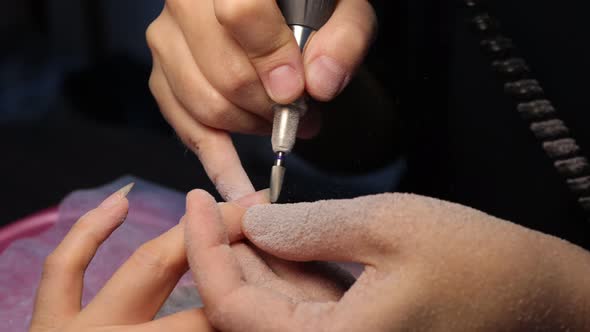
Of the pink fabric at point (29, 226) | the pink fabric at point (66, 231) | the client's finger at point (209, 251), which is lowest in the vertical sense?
the pink fabric at point (29, 226)

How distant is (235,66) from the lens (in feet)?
1.84

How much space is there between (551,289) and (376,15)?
13.2 inches

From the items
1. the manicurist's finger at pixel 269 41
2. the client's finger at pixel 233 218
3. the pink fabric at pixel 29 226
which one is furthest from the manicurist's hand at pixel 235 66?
the pink fabric at pixel 29 226

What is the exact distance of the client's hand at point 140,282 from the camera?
0.40 m

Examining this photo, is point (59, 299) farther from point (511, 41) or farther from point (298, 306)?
point (511, 41)

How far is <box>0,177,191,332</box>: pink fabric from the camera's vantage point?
64cm

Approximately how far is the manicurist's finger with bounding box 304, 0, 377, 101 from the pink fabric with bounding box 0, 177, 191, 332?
230mm

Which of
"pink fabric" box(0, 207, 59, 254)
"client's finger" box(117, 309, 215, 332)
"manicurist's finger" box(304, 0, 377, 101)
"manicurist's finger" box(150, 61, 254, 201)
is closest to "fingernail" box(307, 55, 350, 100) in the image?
"manicurist's finger" box(304, 0, 377, 101)

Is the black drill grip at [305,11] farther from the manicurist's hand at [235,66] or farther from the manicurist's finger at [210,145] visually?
the manicurist's finger at [210,145]

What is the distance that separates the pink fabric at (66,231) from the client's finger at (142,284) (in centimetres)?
19

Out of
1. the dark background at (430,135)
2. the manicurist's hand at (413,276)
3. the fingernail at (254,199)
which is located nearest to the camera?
the manicurist's hand at (413,276)

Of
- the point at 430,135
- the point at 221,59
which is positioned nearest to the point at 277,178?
the point at 221,59

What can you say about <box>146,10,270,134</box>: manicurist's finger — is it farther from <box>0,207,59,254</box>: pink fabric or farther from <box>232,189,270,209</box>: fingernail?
<box>0,207,59,254</box>: pink fabric

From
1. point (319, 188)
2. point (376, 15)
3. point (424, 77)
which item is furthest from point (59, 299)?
point (424, 77)
